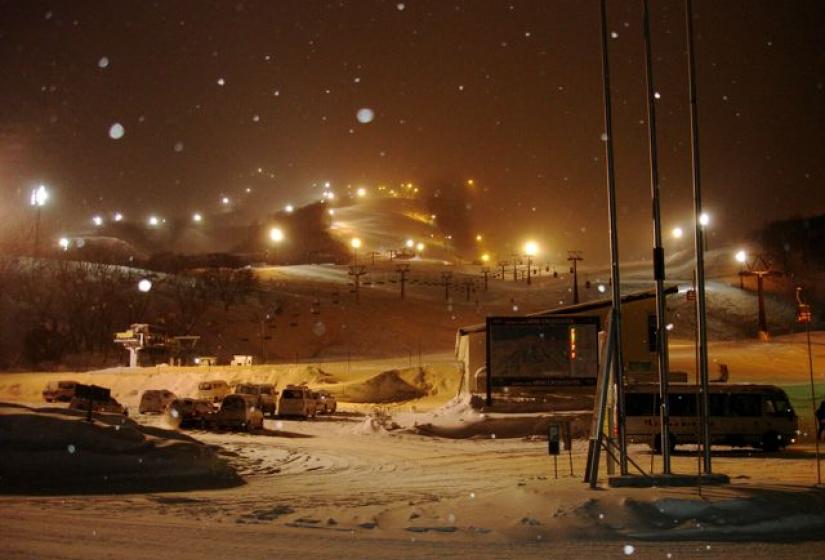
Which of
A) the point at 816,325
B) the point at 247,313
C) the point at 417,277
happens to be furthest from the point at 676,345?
the point at 417,277

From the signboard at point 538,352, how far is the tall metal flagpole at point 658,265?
22.1 m

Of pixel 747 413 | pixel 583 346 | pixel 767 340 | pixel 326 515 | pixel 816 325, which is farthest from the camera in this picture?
pixel 816 325

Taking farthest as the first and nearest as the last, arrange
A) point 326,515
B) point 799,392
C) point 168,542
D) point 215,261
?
point 215,261
point 799,392
point 326,515
point 168,542

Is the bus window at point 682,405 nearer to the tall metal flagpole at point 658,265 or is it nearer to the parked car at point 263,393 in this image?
the tall metal flagpole at point 658,265

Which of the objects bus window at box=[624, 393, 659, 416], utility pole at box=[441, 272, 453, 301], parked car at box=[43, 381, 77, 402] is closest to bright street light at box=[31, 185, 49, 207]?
parked car at box=[43, 381, 77, 402]

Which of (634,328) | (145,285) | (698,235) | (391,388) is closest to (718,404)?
(698,235)

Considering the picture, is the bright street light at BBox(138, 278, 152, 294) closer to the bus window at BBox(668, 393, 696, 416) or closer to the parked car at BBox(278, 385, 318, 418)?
the parked car at BBox(278, 385, 318, 418)

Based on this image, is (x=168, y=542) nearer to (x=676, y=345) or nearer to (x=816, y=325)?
(x=676, y=345)

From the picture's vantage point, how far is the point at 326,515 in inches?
543

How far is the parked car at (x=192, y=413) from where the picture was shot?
35.1 metres

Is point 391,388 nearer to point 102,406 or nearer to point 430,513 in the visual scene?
point 102,406

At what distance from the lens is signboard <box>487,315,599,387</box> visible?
38.1m

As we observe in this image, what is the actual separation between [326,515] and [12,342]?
229 feet

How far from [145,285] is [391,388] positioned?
5278cm
